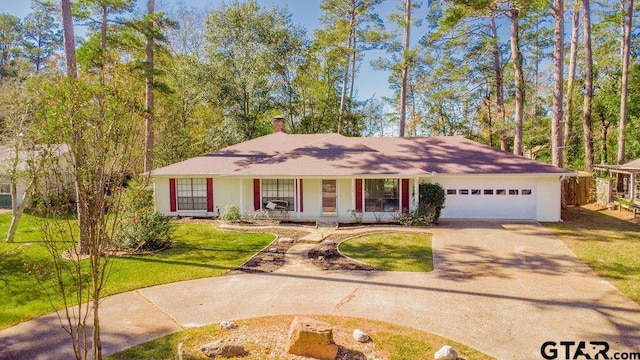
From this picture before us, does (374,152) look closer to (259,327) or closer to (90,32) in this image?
(259,327)

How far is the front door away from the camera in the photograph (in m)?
16.7

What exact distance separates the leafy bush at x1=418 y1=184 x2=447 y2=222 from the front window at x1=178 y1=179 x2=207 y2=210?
10.1m

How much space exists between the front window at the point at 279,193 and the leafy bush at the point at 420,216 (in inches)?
198

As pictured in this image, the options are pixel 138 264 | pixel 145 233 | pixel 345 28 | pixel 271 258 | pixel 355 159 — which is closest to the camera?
pixel 138 264

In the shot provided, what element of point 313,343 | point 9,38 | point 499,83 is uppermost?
point 9,38

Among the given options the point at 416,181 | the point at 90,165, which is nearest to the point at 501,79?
the point at 416,181

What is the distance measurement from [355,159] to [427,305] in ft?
34.9

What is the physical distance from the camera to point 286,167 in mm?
16562

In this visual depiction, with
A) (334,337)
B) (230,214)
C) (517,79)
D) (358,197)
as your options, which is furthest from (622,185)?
(334,337)

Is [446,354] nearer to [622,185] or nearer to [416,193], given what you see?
[416,193]

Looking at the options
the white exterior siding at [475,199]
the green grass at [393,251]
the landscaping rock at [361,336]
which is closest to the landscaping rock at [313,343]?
the landscaping rock at [361,336]

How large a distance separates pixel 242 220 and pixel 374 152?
717 cm

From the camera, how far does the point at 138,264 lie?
9.84 m

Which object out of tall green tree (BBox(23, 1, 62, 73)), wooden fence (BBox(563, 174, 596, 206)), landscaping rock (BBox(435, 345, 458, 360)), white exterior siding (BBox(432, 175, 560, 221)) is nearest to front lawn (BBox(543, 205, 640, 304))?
white exterior siding (BBox(432, 175, 560, 221))
